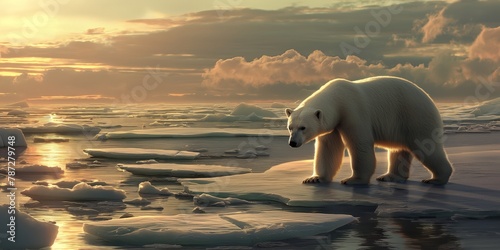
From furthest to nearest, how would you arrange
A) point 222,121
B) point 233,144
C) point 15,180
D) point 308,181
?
point 222,121, point 233,144, point 15,180, point 308,181

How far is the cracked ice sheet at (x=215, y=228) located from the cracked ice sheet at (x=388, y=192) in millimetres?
955

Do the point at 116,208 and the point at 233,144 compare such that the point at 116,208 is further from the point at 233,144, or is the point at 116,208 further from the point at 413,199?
the point at 233,144

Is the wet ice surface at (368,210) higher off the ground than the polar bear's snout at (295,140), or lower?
lower

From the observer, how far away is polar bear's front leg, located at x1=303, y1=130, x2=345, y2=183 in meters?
10.9

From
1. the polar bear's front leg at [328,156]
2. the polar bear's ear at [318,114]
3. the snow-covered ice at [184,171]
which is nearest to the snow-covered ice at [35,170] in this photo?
the snow-covered ice at [184,171]

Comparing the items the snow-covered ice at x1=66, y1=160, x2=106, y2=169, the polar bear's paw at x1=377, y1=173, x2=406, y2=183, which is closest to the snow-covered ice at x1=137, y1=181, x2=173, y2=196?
the polar bear's paw at x1=377, y1=173, x2=406, y2=183

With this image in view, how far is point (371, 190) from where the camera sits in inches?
405

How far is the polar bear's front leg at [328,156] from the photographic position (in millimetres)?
10938

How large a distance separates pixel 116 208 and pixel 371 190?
11.1 feet

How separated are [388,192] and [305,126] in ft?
4.62

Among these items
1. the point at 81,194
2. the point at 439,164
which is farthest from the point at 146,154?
the point at 439,164

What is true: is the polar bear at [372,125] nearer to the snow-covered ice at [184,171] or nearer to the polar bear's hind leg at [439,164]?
the polar bear's hind leg at [439,164]

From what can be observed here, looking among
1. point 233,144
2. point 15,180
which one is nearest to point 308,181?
point 15,180

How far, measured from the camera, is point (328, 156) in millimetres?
10930
